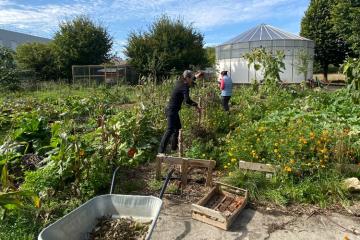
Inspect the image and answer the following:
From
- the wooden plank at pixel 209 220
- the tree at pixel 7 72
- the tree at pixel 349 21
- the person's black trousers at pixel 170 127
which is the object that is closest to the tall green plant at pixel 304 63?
the tree at pixel 349 21

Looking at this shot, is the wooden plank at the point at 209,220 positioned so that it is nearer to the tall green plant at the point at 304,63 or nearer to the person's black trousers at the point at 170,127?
the person's black trousers at the point at 170,127

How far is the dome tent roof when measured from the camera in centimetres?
2434

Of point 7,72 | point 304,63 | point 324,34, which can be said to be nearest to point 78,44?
point 7,72

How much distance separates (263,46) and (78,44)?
550 inches

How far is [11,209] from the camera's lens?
373cm

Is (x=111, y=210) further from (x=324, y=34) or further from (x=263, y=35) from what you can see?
(x=324, y=34)

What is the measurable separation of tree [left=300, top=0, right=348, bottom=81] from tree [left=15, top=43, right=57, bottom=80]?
2357 cm

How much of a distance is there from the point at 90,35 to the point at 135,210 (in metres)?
25.5

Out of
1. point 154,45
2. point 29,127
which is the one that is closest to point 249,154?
point 29,127

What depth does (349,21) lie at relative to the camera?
77.3ft

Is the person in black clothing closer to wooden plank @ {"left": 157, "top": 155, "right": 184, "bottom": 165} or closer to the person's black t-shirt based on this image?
the person's black t-shirt

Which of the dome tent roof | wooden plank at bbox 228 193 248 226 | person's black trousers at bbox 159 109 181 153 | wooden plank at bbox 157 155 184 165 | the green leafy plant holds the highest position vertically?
the dome tent roof

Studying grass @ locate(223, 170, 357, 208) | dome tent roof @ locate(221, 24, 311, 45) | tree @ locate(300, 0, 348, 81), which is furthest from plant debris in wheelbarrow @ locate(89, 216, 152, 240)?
tree @ locate(300, 0, 348, 81)

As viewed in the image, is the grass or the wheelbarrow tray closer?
the wheelbarrow tray
